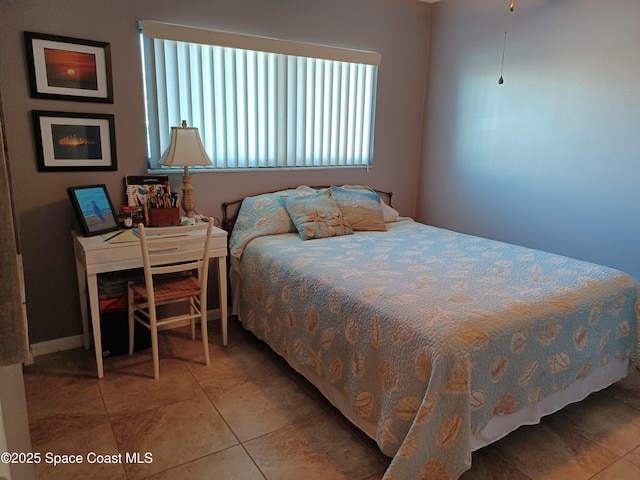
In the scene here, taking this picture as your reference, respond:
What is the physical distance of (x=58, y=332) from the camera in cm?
286

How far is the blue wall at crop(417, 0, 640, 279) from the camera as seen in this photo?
284cm

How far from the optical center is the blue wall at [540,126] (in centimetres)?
284

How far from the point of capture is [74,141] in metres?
2.70

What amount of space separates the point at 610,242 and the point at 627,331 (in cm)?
83

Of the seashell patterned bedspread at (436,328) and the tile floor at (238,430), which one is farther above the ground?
the seashell patterned bedspread at (436,328)

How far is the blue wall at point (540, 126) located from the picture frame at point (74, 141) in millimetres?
2779

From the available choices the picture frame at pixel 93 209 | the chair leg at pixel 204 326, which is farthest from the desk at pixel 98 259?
the chair leg at pixel 204 326

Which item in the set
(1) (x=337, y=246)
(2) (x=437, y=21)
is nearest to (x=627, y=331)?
(1) (x=337, y=246)

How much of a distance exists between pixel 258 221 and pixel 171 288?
0.78 metres

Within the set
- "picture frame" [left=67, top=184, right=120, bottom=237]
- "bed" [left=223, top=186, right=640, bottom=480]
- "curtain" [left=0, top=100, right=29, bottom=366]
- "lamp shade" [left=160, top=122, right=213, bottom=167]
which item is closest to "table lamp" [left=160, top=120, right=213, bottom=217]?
"lamp shade" [left=160, top=122, right=213, bottom=167]

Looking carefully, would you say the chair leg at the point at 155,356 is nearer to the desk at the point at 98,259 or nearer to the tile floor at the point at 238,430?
the tile floor at the point at 238,430

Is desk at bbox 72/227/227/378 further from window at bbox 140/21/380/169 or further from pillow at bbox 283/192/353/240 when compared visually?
window at bbox 140/21/380/169

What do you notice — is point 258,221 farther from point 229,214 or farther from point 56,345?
point 56,345

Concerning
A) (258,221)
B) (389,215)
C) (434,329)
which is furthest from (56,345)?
(389,215)
